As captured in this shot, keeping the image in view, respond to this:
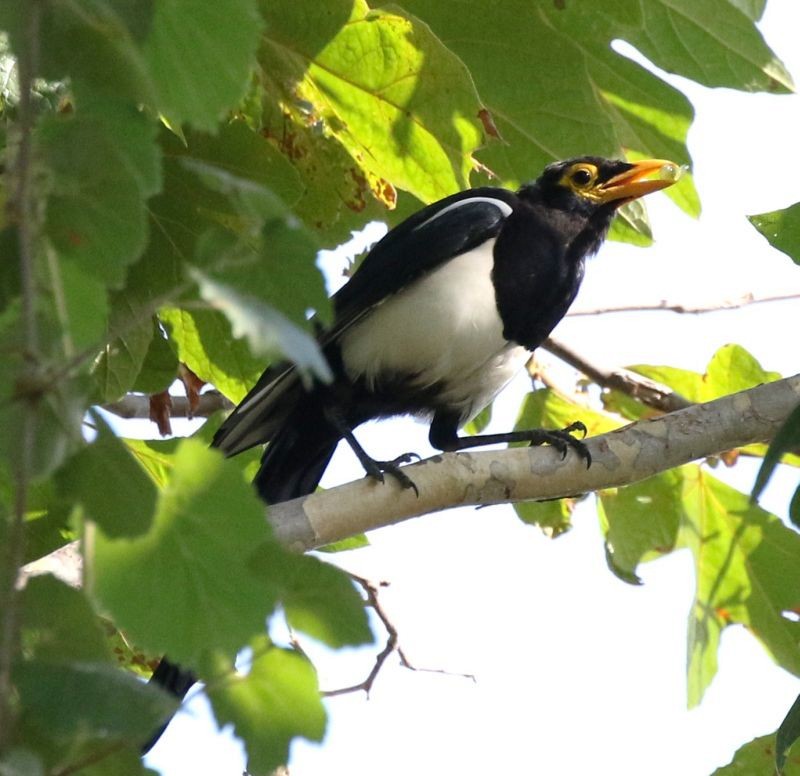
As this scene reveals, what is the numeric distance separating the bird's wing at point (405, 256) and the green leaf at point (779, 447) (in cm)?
213

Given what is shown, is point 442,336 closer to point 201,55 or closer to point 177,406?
point 177,406

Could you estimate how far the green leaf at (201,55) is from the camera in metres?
1.39

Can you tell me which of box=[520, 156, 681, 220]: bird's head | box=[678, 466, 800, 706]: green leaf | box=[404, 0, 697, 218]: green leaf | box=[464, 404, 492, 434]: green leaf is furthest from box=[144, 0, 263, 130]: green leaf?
box=[464, 404, 492, 434]: green leaf

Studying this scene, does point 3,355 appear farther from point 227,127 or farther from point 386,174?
point 386,174

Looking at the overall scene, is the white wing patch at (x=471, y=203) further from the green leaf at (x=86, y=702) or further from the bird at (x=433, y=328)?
the green leaf at (x=86, y=702)

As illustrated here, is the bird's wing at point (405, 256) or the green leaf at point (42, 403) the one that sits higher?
the green leaf at point (42, 403)

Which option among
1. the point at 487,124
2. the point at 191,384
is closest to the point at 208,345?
the point at 191,384

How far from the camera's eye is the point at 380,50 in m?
2.84

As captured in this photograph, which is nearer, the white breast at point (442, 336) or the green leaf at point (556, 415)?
the white breast at point (442, 336)

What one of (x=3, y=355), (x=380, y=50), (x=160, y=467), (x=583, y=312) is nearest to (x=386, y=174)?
(x=380, y=50)

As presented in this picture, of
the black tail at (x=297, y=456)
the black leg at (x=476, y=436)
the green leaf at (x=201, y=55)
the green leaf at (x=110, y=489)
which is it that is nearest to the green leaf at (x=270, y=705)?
the green leaf at (x=110, y=489)

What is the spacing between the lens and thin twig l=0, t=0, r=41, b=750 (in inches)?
42.6

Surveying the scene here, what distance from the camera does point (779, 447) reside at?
5.10ft

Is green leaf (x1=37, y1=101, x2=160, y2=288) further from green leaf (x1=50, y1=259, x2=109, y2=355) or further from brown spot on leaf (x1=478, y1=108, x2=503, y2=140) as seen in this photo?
brown spot on leaf (x1=478, y1=108, x2=503, y2=140)
